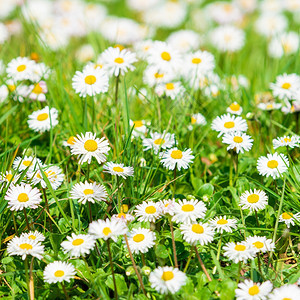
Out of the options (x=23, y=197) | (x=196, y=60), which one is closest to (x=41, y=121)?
(x=23, y=197)

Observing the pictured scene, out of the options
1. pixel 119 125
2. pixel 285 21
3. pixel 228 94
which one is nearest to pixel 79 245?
pixel 119 125

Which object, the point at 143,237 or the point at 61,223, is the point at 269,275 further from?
the point at 61,223

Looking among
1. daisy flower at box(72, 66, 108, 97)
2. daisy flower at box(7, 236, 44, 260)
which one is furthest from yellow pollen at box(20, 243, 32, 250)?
daisy flower at box(72, 66, 108, 97)

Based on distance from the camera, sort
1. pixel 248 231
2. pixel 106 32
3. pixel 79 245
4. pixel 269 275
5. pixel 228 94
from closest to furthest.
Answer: pixel 79 245, pixel 269 275, pixel 248 231, pixel 228 94, pixel 106 32

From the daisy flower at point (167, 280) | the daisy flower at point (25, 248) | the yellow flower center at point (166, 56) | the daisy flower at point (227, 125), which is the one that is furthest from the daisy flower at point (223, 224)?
the yellow flower center at point (166, 56)

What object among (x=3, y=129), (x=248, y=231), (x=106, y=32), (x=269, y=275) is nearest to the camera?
(x=269, y=275)

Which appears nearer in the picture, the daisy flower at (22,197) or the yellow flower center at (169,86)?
the daisy flower at (22,197)

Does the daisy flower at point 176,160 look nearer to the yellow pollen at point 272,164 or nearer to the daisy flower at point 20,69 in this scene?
the yellow pollen at point 272,164
